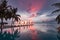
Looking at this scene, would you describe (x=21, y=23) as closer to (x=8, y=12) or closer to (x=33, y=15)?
(x=33, y=15)

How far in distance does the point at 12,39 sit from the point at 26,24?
19.6 metres

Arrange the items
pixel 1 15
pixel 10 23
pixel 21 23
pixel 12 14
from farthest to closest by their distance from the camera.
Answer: pixel 21 23 < pixel 10 23 < pixel 12 14 < pixel 1 15

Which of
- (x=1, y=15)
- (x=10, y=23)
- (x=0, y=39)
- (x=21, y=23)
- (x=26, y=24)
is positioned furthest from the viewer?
(x=26, y=24)

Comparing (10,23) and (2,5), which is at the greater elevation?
(2,5)

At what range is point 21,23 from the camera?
91.7 ft

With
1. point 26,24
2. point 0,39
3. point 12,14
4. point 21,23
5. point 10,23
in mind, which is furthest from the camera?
point 26,24

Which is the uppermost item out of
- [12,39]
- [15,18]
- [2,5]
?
[2,5]

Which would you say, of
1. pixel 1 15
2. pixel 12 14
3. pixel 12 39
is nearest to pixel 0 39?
pixel 12 39

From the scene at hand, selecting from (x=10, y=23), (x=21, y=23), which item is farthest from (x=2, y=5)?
(x=21, y=23)

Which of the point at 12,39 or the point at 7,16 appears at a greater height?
the point at 7,16

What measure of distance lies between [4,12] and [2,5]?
98cm

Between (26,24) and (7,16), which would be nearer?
(7,16)

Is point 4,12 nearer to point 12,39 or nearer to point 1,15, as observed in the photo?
point 1,15

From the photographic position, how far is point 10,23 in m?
24.7
